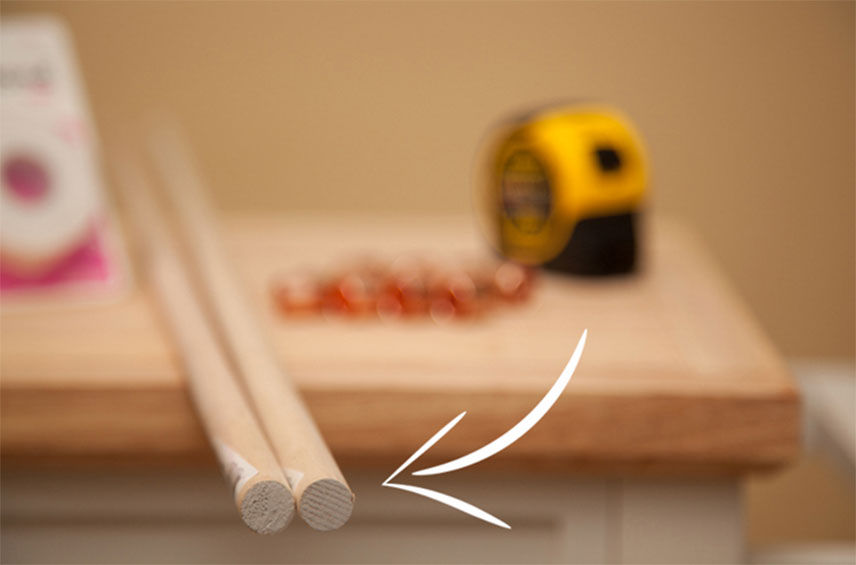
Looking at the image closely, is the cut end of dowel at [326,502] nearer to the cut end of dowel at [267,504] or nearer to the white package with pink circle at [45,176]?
the cut end of dowel at [267,504]

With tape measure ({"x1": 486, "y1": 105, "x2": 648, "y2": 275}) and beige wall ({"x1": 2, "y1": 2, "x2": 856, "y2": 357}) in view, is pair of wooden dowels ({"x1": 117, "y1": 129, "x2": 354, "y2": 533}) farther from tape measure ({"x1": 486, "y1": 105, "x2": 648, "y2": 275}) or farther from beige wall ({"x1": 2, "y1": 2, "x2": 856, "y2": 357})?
beige wall ({"x1": 2, "y1": 2, "x2": 856, "y2": 357})

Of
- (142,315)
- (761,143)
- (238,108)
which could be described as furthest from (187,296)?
(761,143)

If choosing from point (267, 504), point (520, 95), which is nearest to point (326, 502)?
point (267, 504)

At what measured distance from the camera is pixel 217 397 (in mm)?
290

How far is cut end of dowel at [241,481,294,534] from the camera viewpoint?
21cm

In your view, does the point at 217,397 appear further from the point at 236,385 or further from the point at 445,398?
the point at 445,398

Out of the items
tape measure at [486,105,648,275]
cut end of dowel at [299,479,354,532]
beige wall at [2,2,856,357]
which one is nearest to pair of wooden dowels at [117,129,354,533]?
cut end of dowel at [299,479,354,532]

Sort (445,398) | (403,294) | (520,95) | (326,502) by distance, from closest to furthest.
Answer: (326,502), (445,398), (403,294), (520,95)

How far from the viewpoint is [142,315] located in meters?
0.51

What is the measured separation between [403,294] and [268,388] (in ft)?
0.84

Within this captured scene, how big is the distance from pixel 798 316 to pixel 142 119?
0.74m

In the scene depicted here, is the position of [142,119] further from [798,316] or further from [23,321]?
[798,316]

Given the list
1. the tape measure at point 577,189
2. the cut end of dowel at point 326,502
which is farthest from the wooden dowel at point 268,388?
the tape measure at point 577,189

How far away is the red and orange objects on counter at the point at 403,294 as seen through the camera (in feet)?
1.71
